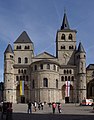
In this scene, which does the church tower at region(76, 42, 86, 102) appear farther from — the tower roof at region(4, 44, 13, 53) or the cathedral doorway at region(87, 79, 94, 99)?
the tower roof at region(4, 44, 13, 53)

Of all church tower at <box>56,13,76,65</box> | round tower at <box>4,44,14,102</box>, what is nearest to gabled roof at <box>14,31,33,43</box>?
round tower at <box>4,44,14,102</box>

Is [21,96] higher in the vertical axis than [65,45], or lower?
lower

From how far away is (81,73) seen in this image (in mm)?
97188

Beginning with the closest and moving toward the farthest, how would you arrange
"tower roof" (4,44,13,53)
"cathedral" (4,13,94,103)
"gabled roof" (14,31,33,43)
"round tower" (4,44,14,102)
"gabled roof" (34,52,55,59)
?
A: "cathedral" (4,13,94,103)
"round tower" (4,44,14,102)
"tower roof" (4,44,13,53)
"gabled roof" (34,52,55,59)
"gabled roof" (14,31,33,43)

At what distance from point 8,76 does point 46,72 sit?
13081 millimetres

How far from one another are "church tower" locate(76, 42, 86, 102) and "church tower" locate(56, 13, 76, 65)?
4055 millimetres

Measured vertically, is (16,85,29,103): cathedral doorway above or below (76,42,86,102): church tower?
below

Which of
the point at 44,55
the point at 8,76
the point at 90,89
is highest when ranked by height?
the point at 44,55

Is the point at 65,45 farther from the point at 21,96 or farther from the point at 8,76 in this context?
the point at 21,96

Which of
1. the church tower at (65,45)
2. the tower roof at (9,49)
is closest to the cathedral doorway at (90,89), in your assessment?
the church tower at (65,45)

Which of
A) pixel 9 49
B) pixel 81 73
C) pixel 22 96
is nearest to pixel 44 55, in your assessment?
pixel 9 49

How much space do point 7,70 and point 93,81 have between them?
102 feet

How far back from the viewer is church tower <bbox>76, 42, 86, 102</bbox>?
95.7 metres

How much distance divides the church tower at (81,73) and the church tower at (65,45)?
405 centimetres
